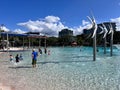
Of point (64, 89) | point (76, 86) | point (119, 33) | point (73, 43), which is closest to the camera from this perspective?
point (64, 89)

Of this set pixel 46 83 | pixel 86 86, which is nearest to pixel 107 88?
pixel 86 86

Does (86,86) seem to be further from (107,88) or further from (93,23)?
(93,23)

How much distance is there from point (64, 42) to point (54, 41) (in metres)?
6.85

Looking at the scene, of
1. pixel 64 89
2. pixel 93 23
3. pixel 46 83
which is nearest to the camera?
pixel 64 89

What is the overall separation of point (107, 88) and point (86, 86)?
3.76 ft

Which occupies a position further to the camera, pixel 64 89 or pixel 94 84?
pixel 94 84

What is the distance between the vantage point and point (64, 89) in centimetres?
1230

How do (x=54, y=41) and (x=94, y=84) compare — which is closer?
(x=94, y=84)

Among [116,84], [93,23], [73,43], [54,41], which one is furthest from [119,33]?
[116,84]

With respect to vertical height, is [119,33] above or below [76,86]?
above

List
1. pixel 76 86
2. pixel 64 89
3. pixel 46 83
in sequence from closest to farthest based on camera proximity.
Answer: pixel 64 89 → pixel 76 86 → pixel 46 83

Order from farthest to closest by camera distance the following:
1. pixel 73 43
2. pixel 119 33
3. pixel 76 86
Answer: pixel 73 43 < pixel 119 33 < pixel 76 86

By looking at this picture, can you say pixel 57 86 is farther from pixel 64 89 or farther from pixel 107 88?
pixel 107 88

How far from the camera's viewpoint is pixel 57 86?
13.1 meters
